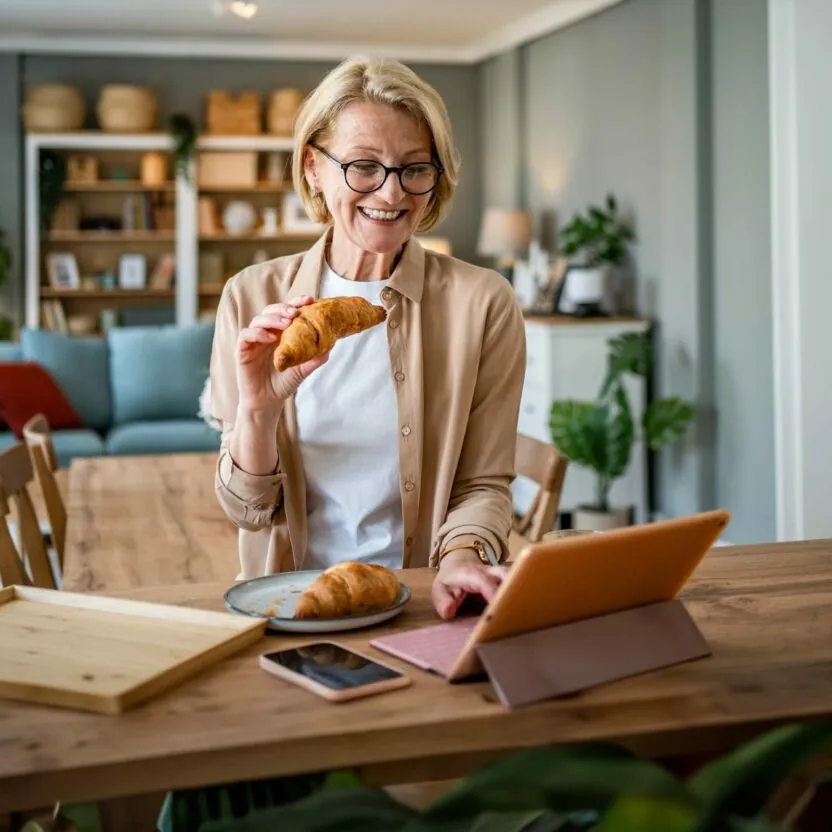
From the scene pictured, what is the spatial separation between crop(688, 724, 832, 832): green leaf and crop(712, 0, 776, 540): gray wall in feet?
14.2

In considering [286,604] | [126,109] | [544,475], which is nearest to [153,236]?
[126,109]

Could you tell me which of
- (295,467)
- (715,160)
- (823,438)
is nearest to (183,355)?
(715,160)

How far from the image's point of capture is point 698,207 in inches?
207

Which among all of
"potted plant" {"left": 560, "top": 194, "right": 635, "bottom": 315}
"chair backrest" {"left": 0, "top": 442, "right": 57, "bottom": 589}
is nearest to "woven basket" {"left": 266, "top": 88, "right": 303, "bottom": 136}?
"potted plant" {"left": 560, "top": 194, "right": 635, "bottom": 315}

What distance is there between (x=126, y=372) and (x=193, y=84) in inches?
124

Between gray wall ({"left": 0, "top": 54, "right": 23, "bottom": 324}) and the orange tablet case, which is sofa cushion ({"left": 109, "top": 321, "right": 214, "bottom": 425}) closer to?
gray wall ({"left": 0, "top": 54, "right": 23, "bottom": 324})

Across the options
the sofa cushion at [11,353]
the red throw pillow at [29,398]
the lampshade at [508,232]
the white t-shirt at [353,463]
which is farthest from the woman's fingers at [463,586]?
the lampshade at [508,232]

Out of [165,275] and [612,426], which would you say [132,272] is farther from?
[612,426]

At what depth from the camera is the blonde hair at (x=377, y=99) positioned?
1651 mm

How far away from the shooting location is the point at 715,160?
17.2 ft

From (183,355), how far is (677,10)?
300 centimetres

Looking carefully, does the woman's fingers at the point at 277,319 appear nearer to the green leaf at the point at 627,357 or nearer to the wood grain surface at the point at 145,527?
the wood grain surface at the point at 145,527

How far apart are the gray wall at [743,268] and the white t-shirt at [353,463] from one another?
3.48 meters

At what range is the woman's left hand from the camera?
1.30 metres
